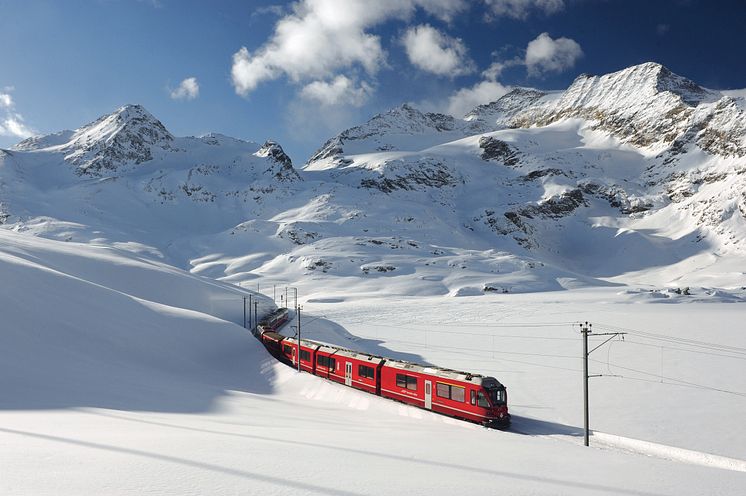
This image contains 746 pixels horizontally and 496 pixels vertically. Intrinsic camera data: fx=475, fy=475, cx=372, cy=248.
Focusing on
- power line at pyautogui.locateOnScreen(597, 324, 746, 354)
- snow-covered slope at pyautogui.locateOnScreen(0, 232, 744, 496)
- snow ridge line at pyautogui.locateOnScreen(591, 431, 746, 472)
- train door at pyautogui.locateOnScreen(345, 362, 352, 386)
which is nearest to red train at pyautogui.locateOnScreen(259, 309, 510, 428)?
train door at pyautogui.locateOnScreen(345, 362, 352, 386)

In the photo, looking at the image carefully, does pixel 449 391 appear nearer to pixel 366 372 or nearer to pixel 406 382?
pixel 406 382

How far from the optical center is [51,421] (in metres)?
12.1

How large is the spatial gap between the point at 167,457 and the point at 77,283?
2858 centimetres

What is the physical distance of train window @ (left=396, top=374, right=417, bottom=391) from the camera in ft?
85.8

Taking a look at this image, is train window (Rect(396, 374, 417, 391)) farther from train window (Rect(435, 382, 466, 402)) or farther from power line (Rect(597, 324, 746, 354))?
power line (Rect(597, 324, 746, 354))

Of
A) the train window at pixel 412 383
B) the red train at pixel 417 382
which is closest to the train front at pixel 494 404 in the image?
the red train at pixel 417 382

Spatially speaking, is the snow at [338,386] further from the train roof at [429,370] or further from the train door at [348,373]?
the train roof at [429,370]

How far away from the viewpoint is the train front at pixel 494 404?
73.7 ft

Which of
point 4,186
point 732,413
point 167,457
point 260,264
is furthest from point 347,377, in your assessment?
point 4,186

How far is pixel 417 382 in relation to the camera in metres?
26.0

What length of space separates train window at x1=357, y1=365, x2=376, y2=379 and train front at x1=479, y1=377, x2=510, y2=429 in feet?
26.7

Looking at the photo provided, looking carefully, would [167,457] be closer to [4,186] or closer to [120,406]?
[120,406]

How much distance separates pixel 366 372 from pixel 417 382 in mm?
4556

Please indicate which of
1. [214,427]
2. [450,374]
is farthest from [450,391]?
[214,427]
